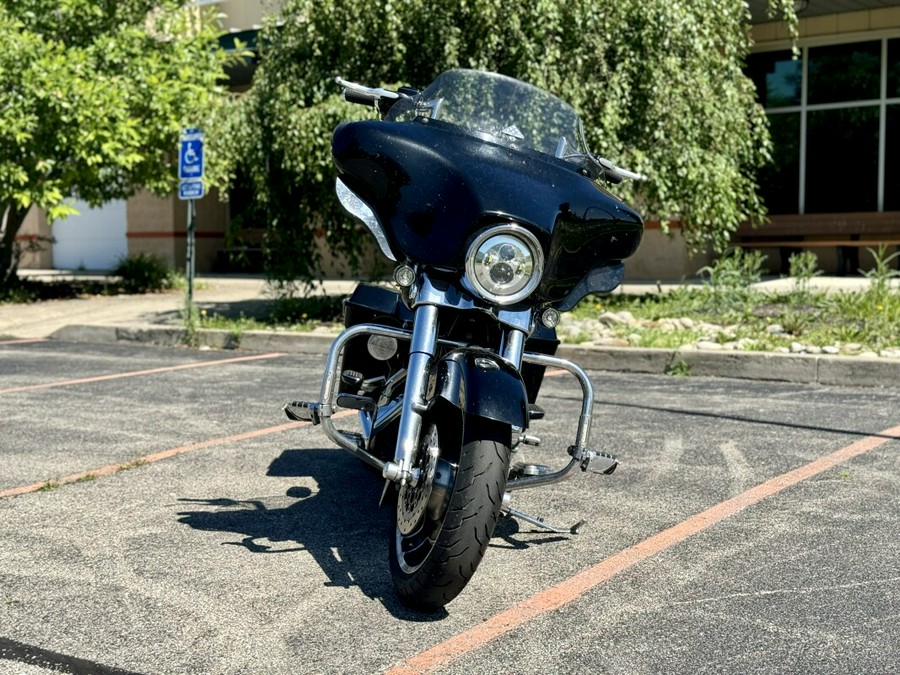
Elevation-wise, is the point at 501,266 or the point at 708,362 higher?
the point at 501,266

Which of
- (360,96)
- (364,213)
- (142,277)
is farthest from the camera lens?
(142,277)

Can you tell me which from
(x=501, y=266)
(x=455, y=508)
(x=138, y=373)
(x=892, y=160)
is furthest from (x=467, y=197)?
(x=892, y=160)

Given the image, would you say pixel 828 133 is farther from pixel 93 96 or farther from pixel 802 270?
pixel 93 96

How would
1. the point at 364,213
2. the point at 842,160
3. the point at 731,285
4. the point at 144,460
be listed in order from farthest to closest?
the point at 842,160, the point at 731,285, the point at 144,460, the point at 364,213

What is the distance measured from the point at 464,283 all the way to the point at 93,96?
1235cm

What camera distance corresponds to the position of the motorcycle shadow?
400 cm

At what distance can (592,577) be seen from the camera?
13.1ft

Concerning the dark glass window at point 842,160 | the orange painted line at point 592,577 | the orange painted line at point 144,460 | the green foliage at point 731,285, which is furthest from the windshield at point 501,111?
the dark glass window at point 842,160

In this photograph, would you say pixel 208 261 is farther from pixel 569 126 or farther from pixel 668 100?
pixel 569 126

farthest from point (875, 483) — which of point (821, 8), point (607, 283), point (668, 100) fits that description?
point (821, 8)

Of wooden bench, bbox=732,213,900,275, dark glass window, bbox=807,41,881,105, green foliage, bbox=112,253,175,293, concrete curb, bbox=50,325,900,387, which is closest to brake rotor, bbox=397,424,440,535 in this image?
concrete curb, bbox=50,325,900,387

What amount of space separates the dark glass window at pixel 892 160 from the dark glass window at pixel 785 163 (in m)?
1.55

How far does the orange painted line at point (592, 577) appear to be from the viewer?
3.27 m

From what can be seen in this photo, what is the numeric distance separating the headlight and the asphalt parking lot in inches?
42.1
